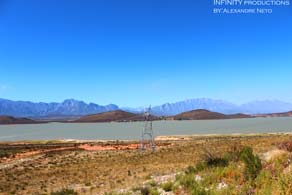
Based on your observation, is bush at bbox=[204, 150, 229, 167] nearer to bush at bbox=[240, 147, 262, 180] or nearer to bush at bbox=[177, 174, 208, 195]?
bush at bbox=[177, 174, 208, 195]

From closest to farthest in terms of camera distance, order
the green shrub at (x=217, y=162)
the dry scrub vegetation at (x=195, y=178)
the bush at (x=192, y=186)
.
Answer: the dry scrub vegetation at (x=195, y=178)
the bush at (x=192, y=186)
the green shrub at (x=217, y=162)

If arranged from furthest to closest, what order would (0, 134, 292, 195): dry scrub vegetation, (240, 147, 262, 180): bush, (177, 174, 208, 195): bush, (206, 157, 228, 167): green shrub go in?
1. (206, 157, 228, 167): green shrub
2. (240, 147, 262, 180): bush
3. (177, 174, 208, 195): bush
4. (0, 134, 292, 195): dry scrub vegetation

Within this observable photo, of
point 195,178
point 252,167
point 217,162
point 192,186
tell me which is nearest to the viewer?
point 252,167

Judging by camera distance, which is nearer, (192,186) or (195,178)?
(192,186)

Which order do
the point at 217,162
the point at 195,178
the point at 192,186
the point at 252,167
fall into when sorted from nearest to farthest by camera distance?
the point at 252,167 → the point at 192,186 → the point at 195,178 → the point at 217,162

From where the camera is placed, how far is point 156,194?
13.7 m

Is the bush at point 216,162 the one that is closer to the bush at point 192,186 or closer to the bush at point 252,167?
the bush at point 192,186

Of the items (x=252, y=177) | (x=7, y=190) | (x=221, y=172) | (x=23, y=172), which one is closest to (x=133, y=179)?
(x=7, y=190)

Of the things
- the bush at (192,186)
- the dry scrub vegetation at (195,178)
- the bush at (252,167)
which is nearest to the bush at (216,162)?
the dry scrub vegetation at (195,178)

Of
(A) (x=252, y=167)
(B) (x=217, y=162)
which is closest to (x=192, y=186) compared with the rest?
(A) (x=252, y=167)

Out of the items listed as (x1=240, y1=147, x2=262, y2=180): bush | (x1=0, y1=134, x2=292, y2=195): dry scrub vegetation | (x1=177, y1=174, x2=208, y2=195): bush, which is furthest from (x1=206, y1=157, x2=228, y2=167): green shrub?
(x1=240, y1=147, x2=262, y2=180): bush

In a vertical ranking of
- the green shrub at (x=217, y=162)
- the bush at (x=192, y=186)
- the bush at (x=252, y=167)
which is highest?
the bush at (x=252, y=167)

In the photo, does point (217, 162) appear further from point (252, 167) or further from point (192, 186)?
point (252, 167)

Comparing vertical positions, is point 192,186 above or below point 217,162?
below
